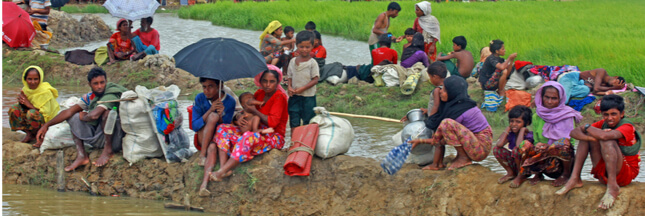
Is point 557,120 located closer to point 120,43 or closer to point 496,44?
point 496,44

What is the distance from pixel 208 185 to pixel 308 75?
133 centimetres

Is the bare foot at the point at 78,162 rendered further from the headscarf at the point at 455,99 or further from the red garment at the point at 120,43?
the red garment at the point at 120,43

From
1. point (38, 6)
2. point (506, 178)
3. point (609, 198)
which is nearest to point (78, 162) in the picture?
point (506, 178)

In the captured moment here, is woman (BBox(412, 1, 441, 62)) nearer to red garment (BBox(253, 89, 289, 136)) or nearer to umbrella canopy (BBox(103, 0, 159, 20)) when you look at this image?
umbrella canopy (BBox(103, 0, 159, 20))

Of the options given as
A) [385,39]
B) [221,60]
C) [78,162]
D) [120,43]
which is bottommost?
[78,162]

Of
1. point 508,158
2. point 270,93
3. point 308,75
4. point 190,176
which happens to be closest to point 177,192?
point 190,176

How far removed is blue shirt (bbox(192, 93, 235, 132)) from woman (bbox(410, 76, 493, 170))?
4.60 ft

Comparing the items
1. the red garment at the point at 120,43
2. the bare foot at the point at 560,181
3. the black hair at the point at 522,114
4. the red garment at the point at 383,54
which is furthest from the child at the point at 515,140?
the red garment at the point at 120,43

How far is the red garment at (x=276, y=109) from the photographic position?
544 centimetres

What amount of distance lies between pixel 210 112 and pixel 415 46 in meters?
4.80

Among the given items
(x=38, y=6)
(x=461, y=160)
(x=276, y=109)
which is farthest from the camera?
(x=38, y=6)

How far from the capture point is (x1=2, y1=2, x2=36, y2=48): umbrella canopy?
1119 cm

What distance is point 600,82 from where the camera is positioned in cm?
849

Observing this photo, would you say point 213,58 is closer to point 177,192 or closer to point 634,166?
point 177,192
